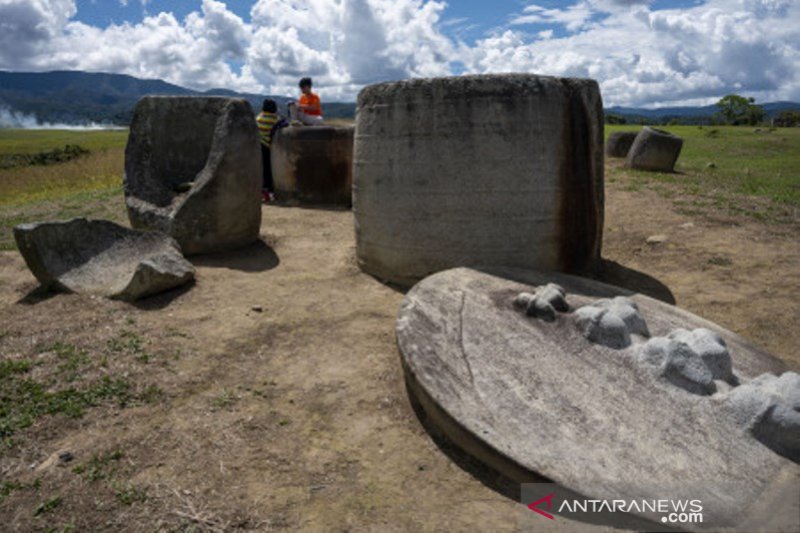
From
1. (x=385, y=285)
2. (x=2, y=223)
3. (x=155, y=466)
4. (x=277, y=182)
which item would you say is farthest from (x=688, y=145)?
(x=155, y=466)

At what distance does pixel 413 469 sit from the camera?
105 inches

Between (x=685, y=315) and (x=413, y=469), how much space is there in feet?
7.61

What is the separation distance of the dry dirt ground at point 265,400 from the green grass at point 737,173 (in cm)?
342

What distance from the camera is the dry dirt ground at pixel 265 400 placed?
94.0 inches

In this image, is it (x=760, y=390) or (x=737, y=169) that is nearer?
(x=760, y=390)

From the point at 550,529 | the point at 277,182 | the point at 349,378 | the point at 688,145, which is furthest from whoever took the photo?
the point at 688,145

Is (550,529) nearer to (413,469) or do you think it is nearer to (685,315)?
(413,469)

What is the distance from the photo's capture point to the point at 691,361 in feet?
9.77

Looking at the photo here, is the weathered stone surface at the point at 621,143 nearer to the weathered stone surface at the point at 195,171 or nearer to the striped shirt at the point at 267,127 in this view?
the striped shirt at the point at 267,127

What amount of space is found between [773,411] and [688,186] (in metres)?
8.32

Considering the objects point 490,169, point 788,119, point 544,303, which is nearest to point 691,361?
point 544,303

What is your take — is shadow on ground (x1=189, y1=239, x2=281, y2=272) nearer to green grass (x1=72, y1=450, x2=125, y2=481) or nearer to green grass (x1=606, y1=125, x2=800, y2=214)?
green grass (x1=72, y1=450, x2=125, y2=481)

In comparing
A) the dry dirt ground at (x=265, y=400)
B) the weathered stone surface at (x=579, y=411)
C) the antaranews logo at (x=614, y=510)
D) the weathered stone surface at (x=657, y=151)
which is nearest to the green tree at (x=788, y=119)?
the weathered stone surface at (x=657, y=151)

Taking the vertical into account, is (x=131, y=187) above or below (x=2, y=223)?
above
